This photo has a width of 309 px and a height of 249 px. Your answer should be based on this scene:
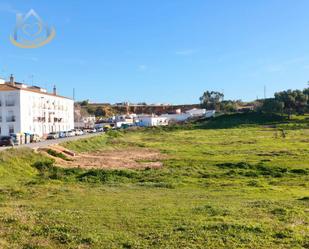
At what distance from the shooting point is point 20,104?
73750 millimetres

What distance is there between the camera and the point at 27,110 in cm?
7725

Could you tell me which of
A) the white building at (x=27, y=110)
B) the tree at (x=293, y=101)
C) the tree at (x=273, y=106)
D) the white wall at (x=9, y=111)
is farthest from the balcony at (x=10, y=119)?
the tree at (x=293, y=101)

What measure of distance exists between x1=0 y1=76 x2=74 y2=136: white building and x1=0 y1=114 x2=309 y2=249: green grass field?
1681 inches

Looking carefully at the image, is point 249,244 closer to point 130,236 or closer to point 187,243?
point 187,243

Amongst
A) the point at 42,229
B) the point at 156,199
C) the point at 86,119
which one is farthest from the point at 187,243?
the point at 86,119

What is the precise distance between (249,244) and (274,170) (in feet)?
66.9

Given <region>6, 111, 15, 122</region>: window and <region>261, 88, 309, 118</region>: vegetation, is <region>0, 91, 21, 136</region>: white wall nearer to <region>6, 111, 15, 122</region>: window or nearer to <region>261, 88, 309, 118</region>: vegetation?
<region>6, 111, 15, 122</region>: window

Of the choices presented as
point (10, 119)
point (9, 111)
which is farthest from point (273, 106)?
point (9, 111)

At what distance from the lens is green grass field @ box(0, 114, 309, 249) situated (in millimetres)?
12766

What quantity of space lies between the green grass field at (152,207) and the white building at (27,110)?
42.7m

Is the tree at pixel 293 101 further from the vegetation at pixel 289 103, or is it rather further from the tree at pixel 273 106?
the tree at pixel 273 106

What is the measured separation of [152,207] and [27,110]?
63667 mm

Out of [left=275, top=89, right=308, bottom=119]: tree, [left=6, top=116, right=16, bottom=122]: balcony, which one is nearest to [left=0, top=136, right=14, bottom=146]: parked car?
[left=6, top=116, right=16, bottom=122]: balcony

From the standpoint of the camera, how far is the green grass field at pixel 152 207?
12.8 m
